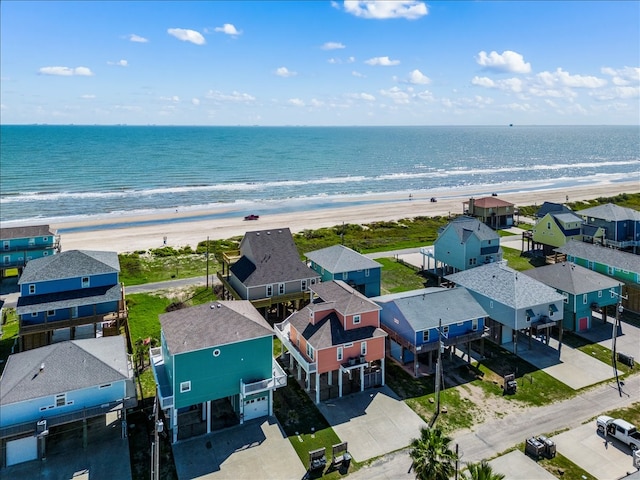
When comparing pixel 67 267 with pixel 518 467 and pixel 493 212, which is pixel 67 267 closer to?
pixel 518 467

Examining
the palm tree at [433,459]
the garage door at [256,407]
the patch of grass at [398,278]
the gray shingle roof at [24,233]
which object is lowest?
the garage door at [256,407]

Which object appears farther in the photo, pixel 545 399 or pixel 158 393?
pixel 545 399

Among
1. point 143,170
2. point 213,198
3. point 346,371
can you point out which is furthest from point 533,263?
point 143,170

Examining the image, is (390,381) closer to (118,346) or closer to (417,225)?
(118,346)

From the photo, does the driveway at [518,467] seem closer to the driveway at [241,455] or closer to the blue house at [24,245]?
the driveway at [241,455]

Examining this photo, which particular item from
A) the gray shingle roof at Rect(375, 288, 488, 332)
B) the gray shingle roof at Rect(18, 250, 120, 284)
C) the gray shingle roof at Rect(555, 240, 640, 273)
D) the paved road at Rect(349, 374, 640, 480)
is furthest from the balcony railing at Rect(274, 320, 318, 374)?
the gray shingle roof at Rect(555, 240, 640, 273)

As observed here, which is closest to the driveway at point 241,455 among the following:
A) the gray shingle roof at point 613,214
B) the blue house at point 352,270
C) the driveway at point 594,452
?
the driveway at point 594,452
